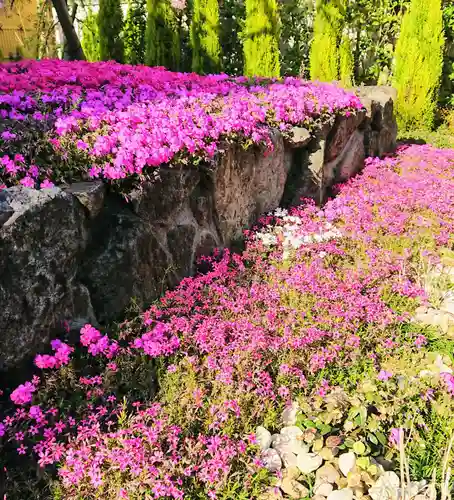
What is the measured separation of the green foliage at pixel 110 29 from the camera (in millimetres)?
12609

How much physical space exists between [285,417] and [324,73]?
9702mm

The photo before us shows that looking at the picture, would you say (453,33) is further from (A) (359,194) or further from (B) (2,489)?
(B) (2,489)

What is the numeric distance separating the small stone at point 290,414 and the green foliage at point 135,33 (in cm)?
1257

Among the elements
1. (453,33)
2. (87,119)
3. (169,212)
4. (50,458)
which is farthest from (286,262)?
(453,33)

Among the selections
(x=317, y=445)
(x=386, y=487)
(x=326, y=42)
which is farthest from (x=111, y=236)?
(x=326, y=42)

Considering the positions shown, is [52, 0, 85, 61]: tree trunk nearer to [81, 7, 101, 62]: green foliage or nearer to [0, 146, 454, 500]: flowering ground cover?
[81, 7, 101, 62]: green foliage

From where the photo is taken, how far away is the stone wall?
7.86ft

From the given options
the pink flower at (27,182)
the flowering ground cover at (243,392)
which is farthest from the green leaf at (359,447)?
the pink flower at (27,182)

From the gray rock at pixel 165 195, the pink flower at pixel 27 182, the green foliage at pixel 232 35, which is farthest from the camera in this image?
the green foliage at pixel 232 35

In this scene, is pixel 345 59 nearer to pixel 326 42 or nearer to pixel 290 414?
pixel 326 42

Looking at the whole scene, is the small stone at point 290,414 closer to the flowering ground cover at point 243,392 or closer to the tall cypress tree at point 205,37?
the flowering ground cover at point 243,392

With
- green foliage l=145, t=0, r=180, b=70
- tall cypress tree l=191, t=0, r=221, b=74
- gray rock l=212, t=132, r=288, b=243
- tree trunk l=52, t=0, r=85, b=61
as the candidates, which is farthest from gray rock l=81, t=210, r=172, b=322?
green foliage l=145, t=0, r=180, b=70

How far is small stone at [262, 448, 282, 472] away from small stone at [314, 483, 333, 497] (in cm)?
21

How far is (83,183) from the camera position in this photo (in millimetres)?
3121
